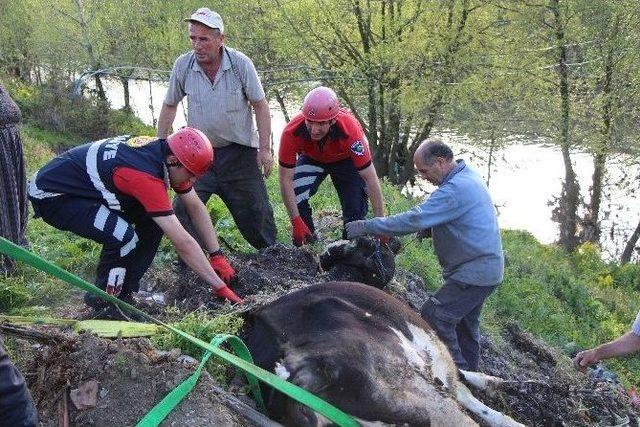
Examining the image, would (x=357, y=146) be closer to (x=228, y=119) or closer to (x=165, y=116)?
(x=228, y=119)

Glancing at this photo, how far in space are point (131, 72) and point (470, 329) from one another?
2491 cm

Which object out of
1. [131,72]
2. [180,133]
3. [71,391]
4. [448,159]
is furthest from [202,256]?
[131,72]

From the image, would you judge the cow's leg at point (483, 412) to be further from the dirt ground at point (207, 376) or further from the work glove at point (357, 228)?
the work glove at point (357, 228)

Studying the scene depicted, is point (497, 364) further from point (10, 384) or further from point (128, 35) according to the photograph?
point (128, 35)

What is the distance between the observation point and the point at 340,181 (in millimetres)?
6523

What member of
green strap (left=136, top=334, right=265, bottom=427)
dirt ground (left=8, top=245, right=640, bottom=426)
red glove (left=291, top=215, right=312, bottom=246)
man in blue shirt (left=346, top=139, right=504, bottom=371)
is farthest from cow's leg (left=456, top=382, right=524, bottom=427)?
red glove (left=291, top=215, right=312, bottom=246)

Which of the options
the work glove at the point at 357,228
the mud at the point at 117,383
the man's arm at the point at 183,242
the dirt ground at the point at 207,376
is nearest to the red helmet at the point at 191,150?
the man's arm at the point at 183,242

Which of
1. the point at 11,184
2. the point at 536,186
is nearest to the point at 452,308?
the point at 11,184

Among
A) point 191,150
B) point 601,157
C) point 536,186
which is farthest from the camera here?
point 536,186

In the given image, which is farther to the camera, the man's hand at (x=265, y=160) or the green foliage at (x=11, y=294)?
the man's hand at (x=265, y=160)

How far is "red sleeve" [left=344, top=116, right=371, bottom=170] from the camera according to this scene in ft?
19.5

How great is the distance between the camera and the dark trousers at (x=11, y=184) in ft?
17.6

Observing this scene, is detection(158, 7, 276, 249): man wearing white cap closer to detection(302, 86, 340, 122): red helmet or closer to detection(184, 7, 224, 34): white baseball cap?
detection(184, 7, 224, 34): white baseball cap

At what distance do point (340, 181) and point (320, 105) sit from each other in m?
1.03
